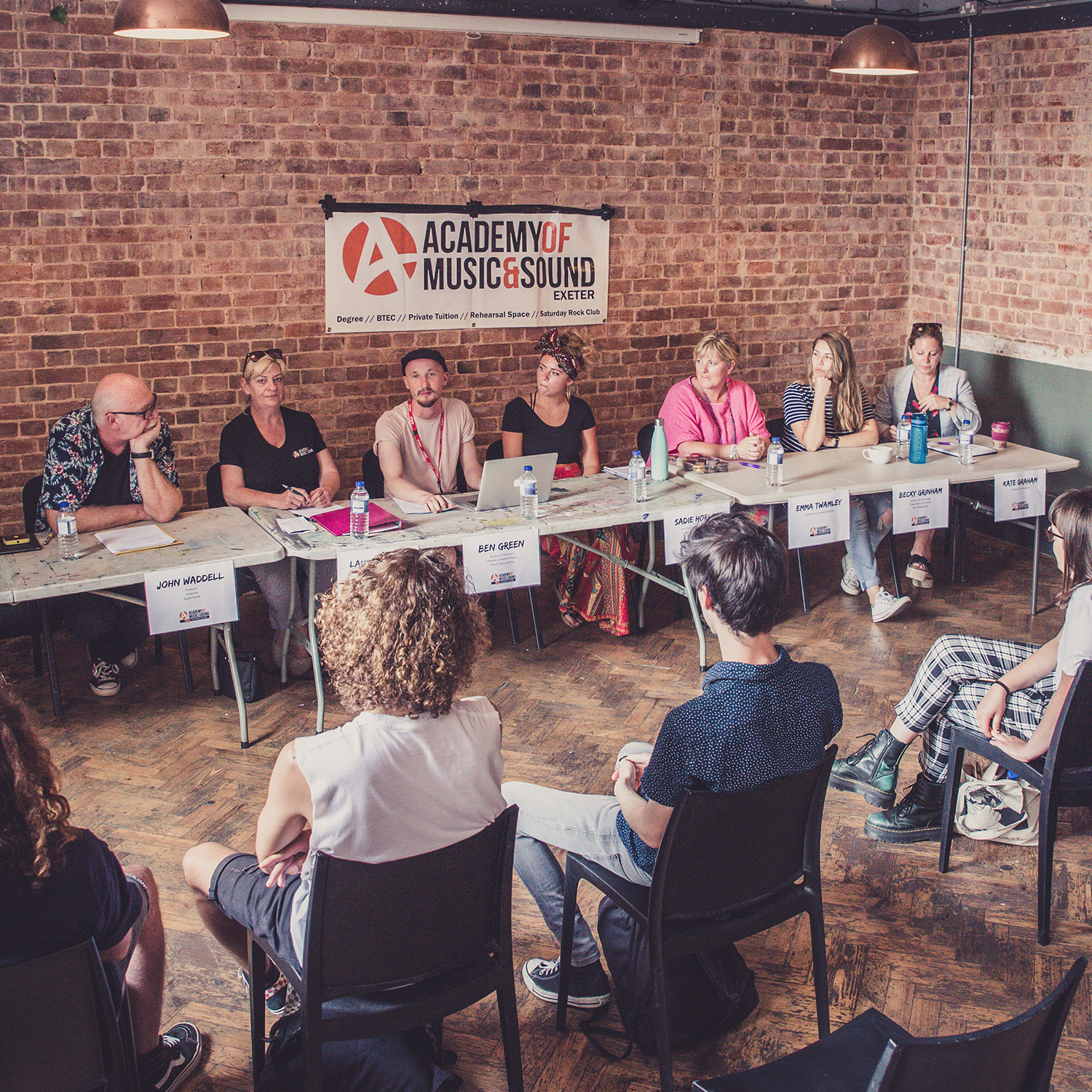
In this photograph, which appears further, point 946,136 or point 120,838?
point 946,136

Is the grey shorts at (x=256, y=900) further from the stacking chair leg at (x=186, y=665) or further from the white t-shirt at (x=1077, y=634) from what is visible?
the stacking chair leg at (x=186, y=665)

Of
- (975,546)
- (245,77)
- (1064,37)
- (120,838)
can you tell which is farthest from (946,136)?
(120,838)

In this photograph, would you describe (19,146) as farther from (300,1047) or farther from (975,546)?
(975,546)

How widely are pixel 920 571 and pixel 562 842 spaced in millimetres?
3789

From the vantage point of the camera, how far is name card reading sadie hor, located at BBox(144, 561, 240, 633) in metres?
3.78

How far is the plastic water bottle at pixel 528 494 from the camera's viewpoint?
4457 millimetres

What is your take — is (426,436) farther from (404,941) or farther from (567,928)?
(404,941)

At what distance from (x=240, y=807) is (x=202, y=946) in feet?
2.36

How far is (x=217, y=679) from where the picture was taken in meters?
4.58

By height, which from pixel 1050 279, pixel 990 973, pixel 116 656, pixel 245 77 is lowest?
pixel 990 973

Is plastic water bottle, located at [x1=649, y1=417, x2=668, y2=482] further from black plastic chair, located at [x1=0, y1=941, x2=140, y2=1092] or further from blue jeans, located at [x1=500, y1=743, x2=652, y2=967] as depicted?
black plastic chair, located at [x1=0, y1=941, x2=140, y2=1092]

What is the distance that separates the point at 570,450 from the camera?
5.43m

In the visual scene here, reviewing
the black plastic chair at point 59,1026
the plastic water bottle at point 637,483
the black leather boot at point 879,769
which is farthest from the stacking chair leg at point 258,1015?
the plastic water bottle at point 637,483

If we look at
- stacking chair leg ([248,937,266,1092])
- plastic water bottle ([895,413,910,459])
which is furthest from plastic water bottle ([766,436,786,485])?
stacking chair leg ([248,937,266,1092])
